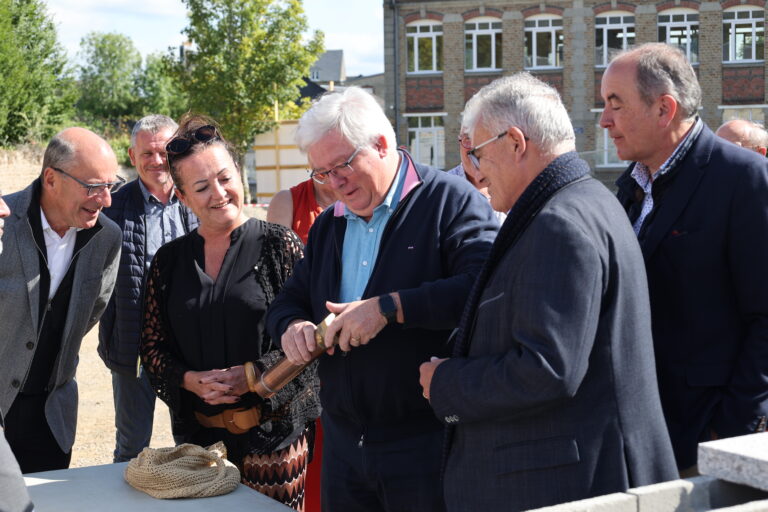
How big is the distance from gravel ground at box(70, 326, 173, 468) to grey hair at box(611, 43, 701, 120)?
460 centimetres

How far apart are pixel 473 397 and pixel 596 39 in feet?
105

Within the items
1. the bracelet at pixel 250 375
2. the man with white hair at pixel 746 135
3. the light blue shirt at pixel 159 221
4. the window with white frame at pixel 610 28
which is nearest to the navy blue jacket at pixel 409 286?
the bracelet at pixel 250 375

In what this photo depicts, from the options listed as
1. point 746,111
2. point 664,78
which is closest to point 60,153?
point 664,78

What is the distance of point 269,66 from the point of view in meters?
34.8

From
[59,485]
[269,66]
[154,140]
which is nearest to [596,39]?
[269,66]

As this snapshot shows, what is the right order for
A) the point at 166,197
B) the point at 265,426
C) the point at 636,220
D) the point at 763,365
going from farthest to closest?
the point at 166,197 < the point at 265,426 < the point at 636,220 < the point at 763,365

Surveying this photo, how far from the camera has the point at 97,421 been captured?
286 inches

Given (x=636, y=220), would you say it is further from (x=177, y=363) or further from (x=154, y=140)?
(x=154, y=140)

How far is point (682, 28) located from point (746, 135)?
28.7 m

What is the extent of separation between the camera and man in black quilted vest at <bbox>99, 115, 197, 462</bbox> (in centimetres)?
441

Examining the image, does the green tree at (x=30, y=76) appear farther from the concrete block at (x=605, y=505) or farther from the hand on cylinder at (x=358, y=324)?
the concrete block at (x=605, y=505)

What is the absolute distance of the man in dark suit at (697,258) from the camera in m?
2.46

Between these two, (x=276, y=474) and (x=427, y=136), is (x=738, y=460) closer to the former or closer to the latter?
(x=276, y=474)

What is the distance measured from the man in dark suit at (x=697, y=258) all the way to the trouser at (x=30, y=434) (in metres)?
2.39
